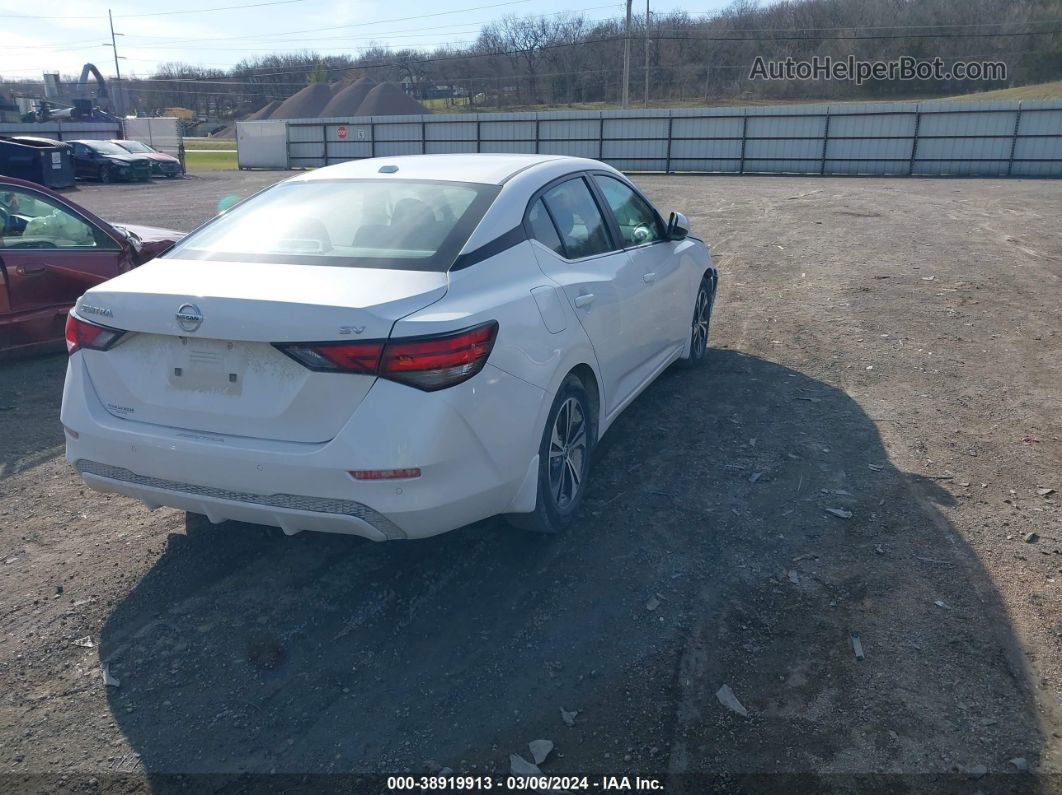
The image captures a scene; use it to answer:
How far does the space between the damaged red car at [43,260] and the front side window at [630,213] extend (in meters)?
3.84

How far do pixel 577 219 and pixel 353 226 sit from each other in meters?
1.29

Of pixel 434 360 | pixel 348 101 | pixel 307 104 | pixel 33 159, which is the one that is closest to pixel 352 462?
pixel 434 360

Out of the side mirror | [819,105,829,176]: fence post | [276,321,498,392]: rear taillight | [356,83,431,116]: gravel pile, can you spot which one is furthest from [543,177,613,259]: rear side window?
[356,83,431,116]: gravel pile

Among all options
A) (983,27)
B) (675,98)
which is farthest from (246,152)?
(983,27)

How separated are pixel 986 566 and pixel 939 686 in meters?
1.02

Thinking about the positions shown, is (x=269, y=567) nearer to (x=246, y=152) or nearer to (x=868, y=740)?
(x=868, y=740)

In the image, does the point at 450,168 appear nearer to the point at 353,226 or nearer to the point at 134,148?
the point at 353,226

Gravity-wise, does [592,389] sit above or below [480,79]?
below

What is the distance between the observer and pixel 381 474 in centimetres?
315

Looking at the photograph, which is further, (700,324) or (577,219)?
(700,324)

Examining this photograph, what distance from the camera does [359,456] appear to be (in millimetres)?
3135

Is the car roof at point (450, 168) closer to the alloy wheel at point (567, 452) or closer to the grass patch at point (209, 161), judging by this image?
the alloy wheel at point (567, 452)

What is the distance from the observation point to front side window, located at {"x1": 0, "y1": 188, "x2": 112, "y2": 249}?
695cm

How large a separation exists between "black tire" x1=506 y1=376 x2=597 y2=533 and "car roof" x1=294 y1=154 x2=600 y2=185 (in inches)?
45.2
